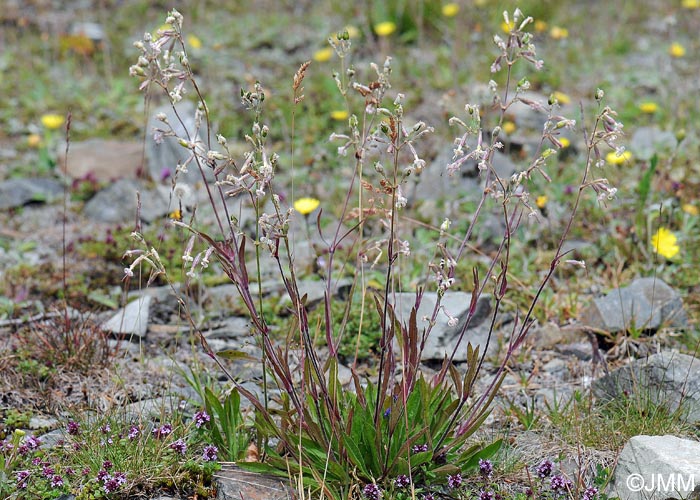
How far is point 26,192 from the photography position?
16.8 ft

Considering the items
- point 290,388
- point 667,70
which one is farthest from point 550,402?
point 667,70

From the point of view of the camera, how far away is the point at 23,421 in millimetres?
2787

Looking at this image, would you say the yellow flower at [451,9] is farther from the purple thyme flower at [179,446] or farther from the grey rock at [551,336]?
the purple thyme flower at [179,446]

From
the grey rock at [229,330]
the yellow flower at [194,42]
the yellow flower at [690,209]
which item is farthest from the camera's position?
the yellow flower at [194,42]

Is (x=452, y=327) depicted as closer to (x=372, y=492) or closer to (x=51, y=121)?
(x=372, y=492)

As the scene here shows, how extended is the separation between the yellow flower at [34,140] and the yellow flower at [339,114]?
214 centimetres

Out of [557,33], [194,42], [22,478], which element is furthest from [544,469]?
[194,42]

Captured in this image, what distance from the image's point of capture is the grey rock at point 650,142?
5.11 metres

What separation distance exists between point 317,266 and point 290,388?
1604 millimetres

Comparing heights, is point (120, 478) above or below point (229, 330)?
below

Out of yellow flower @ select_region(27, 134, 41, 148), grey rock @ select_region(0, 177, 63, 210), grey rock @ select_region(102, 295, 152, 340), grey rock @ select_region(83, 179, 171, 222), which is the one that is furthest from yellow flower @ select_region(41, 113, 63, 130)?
grey rock @ select_region(102, 295, 152, 340)

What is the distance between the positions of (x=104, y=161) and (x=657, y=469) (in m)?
4.23

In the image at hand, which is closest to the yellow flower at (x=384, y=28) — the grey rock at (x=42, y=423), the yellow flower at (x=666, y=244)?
the yellow flower at (x=666, y=244)

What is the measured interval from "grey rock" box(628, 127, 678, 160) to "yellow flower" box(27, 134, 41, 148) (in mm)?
4173
